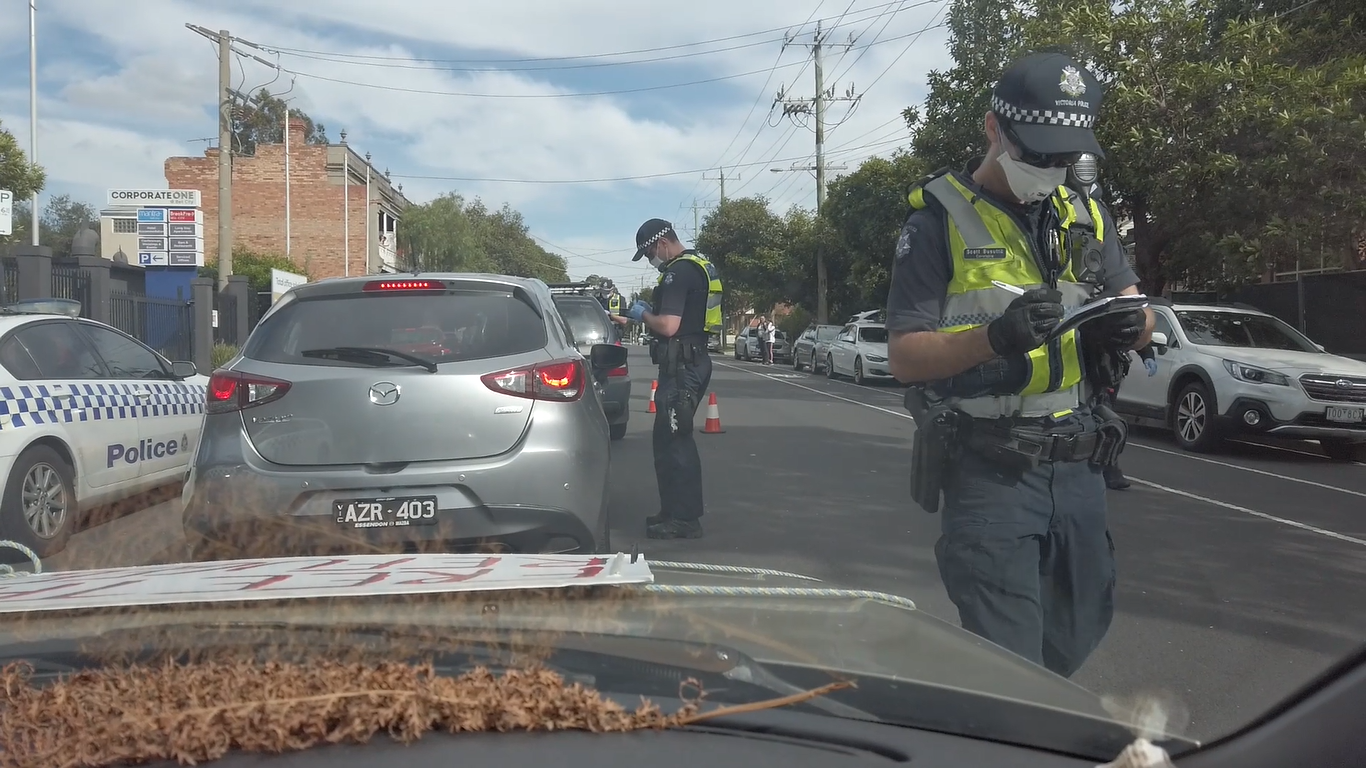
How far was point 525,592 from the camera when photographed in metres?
1.69

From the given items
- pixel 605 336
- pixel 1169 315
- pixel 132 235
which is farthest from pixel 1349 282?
pixel 132 235

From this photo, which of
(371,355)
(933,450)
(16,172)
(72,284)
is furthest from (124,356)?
(16,172)

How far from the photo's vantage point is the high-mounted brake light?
183 inches

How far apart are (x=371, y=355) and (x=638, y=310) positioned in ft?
9.46

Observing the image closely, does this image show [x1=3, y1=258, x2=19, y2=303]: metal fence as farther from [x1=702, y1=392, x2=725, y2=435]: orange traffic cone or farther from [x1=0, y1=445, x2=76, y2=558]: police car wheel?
[x1=0, y1=445, x2=76, y2=558]: police car wheel

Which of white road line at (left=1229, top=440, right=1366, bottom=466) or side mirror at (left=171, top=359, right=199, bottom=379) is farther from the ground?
side mirror at (left=171, top=359, right=199, bottom=379)

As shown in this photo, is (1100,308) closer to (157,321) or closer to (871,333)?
(157,321)

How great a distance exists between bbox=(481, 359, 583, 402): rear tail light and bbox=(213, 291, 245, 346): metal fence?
20.6 meters

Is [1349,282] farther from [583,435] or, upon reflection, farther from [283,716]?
[283,716]

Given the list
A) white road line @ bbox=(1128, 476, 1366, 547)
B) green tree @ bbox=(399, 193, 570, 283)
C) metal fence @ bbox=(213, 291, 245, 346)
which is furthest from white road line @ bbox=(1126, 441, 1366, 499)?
green tree @ bbox=(399, 193, 570, 283)

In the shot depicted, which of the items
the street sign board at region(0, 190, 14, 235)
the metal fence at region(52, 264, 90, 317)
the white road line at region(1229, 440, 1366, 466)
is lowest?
the white road line at region(1229, 440, 1366, 466)

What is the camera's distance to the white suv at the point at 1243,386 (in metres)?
10.1

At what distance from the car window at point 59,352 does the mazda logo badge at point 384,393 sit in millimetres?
3323

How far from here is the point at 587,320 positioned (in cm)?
1216
